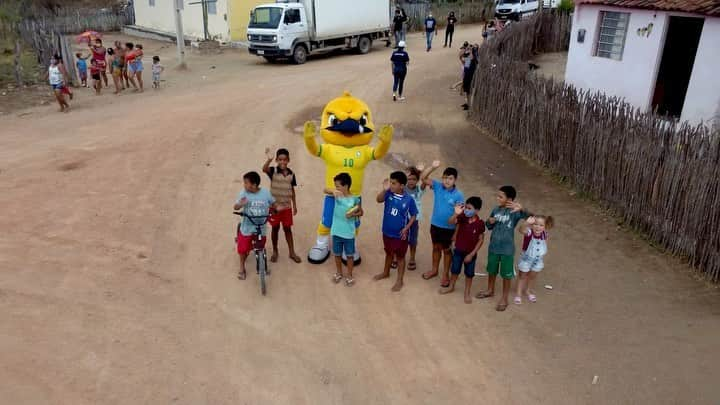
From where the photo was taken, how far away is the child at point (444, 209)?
5.81 metres

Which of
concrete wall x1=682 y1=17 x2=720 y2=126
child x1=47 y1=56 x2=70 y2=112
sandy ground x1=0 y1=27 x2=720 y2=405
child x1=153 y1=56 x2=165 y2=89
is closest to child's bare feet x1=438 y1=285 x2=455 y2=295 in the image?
sandy ground x1=0 y1=27 x2=720 y2=405

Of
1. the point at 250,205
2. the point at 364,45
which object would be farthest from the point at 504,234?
the point at 364,45

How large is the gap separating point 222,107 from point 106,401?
9.55 m

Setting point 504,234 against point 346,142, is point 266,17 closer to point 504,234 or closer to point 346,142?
point 346,142

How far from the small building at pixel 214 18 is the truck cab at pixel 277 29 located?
12.3 ft

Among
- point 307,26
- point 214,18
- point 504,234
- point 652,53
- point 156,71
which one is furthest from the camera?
point 214,18

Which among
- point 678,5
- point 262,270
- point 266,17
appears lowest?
point 262,270

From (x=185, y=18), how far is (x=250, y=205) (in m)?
21.4

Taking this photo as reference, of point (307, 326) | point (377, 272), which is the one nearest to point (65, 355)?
point (307, 326)

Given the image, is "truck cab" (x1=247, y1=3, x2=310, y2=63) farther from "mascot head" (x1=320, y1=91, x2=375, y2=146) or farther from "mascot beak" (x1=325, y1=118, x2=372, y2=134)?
"mascot beak" (x1=325, y1=118, x2=372, y2=134)

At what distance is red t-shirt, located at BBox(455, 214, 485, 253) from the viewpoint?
5590 mm

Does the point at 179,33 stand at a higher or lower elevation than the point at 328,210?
higher

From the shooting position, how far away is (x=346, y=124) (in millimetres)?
6289

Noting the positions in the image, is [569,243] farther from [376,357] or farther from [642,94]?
[642,94]
